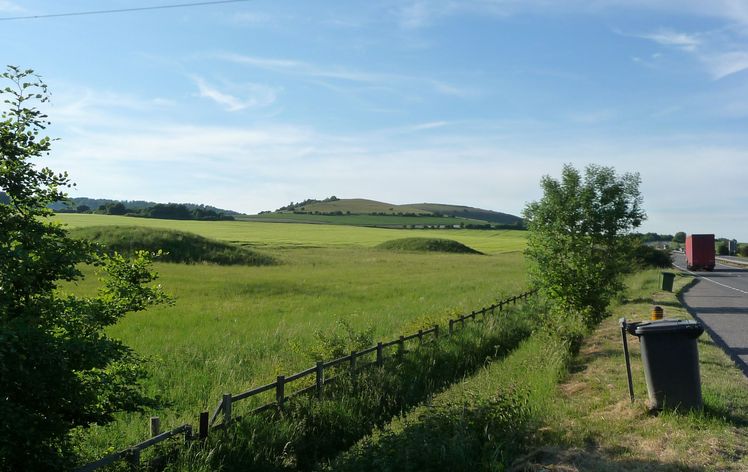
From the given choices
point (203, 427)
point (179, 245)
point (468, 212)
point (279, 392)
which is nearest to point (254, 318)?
point (279, 392)

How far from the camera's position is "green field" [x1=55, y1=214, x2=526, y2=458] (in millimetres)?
9789

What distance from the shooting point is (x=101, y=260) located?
237 inches

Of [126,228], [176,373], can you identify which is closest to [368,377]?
[176,373]

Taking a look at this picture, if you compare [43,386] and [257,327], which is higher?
[43,386]

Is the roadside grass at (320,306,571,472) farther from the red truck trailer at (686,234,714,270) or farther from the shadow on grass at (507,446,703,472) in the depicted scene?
the red truck trailer at (686,234,714,270)

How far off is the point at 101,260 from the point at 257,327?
10583 millimetres

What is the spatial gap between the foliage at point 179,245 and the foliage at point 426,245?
86.8 ft

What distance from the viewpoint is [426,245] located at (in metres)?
73.3

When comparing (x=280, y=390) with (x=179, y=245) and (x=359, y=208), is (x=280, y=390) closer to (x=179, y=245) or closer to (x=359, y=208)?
(x=179, y=245)

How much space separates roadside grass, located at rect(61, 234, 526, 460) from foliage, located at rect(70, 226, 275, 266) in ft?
Result: 20.3

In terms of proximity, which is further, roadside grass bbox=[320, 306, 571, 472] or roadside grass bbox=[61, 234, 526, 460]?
roadside grass bbox=[61, 234, 526, 460]

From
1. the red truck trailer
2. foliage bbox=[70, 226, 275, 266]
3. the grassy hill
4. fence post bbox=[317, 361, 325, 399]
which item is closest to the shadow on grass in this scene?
fence post bbox=[317, 361, 325, 399]

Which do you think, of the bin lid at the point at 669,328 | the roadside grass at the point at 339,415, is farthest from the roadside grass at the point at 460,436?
the bin lid at the point at 669,328

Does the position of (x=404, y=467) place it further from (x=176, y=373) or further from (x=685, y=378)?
(x=176, y=373)
